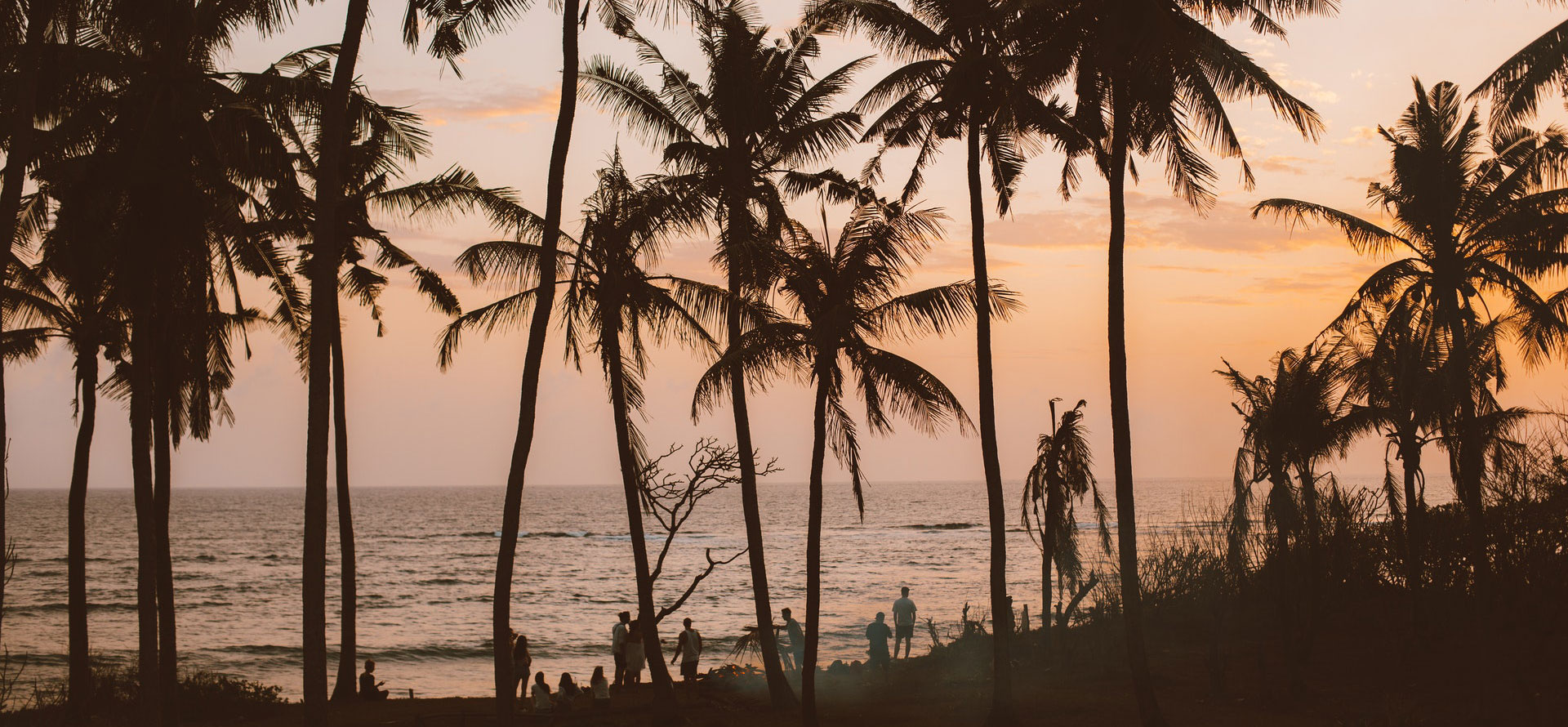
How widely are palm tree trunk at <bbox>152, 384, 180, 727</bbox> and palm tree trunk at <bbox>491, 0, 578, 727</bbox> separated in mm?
5464

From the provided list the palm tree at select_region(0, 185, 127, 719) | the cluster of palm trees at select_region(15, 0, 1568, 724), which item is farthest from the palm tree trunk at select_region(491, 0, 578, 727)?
the palm tree at select_region(0, 185, 127, 719)

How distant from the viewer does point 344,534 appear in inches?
806

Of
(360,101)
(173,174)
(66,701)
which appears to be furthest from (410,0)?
(66,701)

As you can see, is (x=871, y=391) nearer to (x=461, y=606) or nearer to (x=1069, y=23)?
(x=1069, y=23)

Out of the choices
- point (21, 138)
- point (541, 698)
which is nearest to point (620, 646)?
point (541, 698)

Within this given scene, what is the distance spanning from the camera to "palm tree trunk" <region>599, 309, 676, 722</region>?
674 inches

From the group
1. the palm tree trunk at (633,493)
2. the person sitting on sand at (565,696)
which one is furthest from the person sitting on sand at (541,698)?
the palm tree trunk at (633,493)

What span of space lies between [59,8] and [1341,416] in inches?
929

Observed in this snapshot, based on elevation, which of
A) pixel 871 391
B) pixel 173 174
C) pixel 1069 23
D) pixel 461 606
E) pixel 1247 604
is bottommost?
pixel 461 606

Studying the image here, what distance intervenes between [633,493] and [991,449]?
5.62 metres

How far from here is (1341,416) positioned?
23766 mm

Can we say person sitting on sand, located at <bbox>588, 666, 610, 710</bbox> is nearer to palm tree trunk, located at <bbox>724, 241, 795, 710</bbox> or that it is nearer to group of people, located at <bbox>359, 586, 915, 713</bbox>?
group of people, located at <bbox>359, 586, 915, 713</bbox>

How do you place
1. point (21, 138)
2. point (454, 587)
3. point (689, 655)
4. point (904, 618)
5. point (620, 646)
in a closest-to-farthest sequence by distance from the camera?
point (21, 138), point (689, 655), point (620, 646), point (904, 618), point (454, 587)

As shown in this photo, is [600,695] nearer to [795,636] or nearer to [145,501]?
[795,636]
